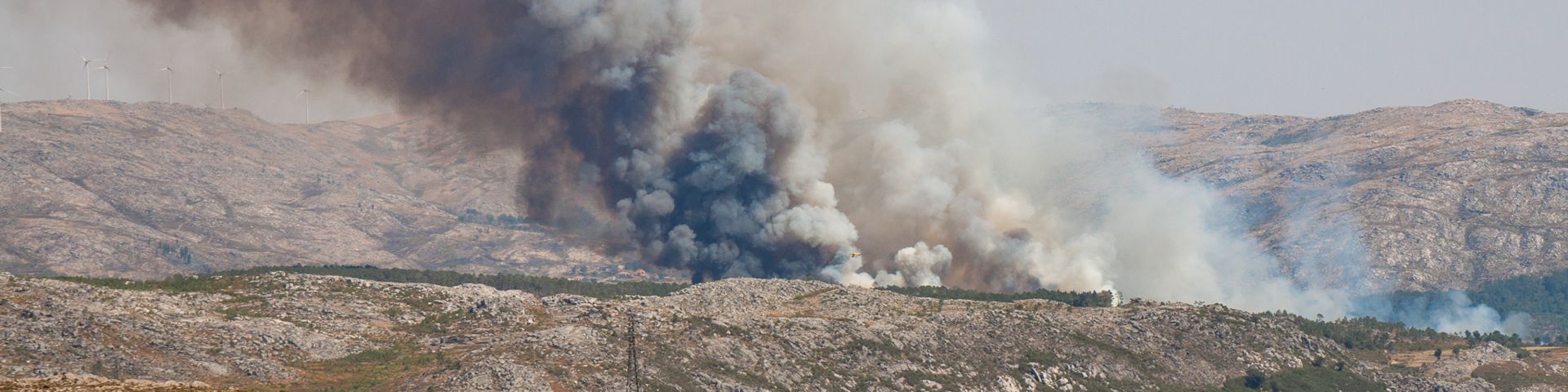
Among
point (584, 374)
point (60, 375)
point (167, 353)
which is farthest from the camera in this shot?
point (584, 374)

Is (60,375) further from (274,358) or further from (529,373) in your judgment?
(529,373)

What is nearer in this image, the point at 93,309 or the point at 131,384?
the point at 131,384

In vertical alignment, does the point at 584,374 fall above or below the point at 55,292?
below

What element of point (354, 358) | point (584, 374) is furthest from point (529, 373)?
point (354, 358)

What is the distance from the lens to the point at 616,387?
19262cm

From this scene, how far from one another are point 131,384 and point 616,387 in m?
50.7

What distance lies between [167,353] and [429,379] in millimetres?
27401

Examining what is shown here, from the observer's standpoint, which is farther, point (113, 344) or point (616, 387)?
point (616, 387)

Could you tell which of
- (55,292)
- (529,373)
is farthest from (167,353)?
(529,373)

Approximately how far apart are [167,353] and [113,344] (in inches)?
214

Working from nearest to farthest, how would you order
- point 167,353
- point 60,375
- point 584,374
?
point 60,375
point 167,353
point 584,374

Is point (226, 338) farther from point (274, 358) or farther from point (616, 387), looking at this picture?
point (616, 387)

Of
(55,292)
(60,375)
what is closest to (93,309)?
(55,292)

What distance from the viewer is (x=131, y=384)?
170625mm
